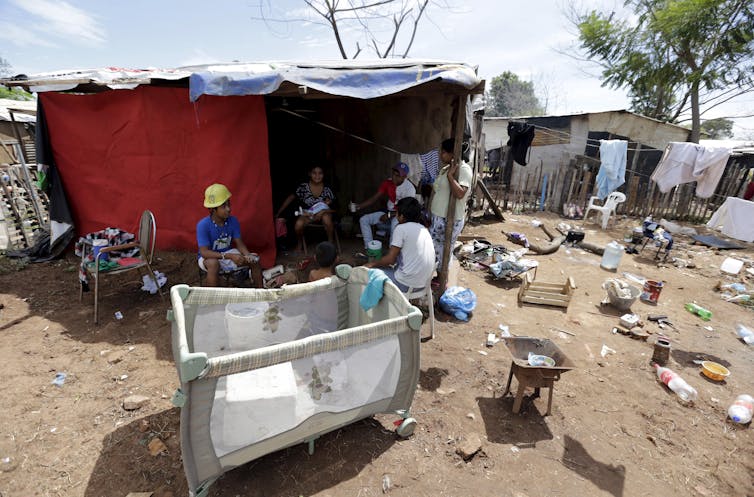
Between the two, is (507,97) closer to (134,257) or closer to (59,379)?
(134,257)

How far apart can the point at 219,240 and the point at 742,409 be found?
5064 mm

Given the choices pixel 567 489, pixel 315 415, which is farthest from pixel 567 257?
pixel 315 415

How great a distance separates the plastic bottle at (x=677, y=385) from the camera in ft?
10.2

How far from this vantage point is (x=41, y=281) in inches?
184

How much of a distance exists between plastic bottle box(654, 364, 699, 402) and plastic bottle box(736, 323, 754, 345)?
165 centimetres

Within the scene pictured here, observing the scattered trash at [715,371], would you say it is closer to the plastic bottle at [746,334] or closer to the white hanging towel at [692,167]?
the plastic bottle at [746,334]

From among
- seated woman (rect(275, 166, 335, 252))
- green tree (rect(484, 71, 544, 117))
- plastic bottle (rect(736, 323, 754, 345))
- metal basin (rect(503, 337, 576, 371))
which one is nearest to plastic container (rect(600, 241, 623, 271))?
plastic bottle (rect(736, 323, 754, 345))

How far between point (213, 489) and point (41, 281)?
440cm

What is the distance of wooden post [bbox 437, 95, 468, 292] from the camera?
11.6 feet

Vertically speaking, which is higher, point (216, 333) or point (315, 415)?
point (216, 333)

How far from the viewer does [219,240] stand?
13.0 feet

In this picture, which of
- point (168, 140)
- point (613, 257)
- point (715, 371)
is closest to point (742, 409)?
point (715, 371)

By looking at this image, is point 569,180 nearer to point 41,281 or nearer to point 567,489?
point 567,489

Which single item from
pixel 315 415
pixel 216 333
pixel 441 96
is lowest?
pixel 315 415
